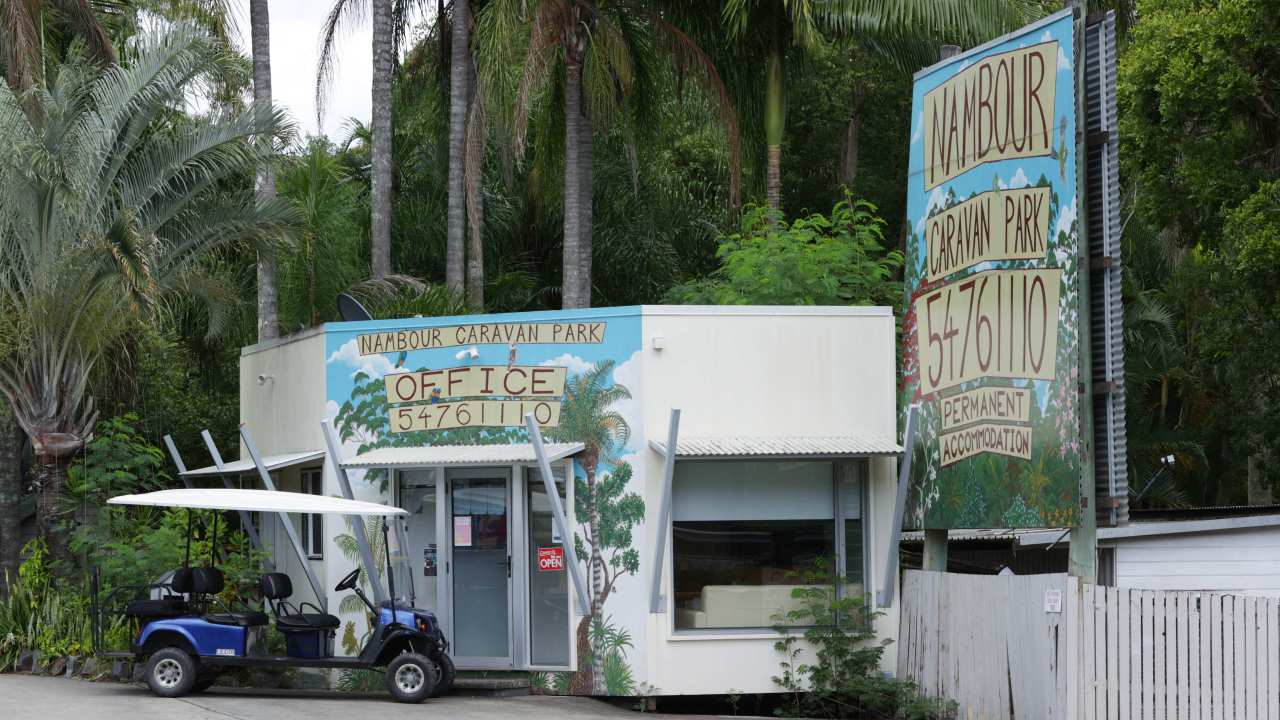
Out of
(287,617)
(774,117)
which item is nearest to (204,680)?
(287,617)

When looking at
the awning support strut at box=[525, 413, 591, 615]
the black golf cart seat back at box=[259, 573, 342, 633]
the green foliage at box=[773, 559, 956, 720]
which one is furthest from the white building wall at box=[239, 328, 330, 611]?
the green foliage at box=[773, 559, 956, 720]

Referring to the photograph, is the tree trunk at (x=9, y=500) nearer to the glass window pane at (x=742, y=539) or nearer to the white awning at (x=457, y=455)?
the white awning at (x=457, y=455)

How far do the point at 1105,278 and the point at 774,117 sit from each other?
10.6 m

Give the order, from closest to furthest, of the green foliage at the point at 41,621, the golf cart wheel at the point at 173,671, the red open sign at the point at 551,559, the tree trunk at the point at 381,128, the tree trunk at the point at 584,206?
the golf cart wheel at the point at 173,671 < the red open sign at the point at 551,559 < the green foliage at the point at 41,621 < the tree trunk at the point at 584,206 < the tree trunk at the point at 381,128

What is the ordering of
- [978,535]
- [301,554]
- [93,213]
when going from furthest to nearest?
[978,535] → [93,213] → [301,554]

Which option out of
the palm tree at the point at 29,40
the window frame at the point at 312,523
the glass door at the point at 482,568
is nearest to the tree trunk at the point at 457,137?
the palm tree at the point at 29,40

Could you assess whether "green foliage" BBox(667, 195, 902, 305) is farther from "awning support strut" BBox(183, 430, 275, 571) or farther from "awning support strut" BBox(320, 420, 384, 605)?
"awning support strut" BBox(183, 430, 275, 571)

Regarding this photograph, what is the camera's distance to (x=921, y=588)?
14.8 metres

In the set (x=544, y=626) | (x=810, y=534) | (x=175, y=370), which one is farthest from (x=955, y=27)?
(x=175, y=370)

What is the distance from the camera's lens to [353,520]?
15508mm

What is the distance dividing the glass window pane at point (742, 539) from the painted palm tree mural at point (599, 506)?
56 centimetres

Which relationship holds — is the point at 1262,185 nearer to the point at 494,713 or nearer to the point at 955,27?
the point at 955,27

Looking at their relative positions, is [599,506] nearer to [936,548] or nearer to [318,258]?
[936,548]

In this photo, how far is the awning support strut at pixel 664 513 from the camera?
563 inches
